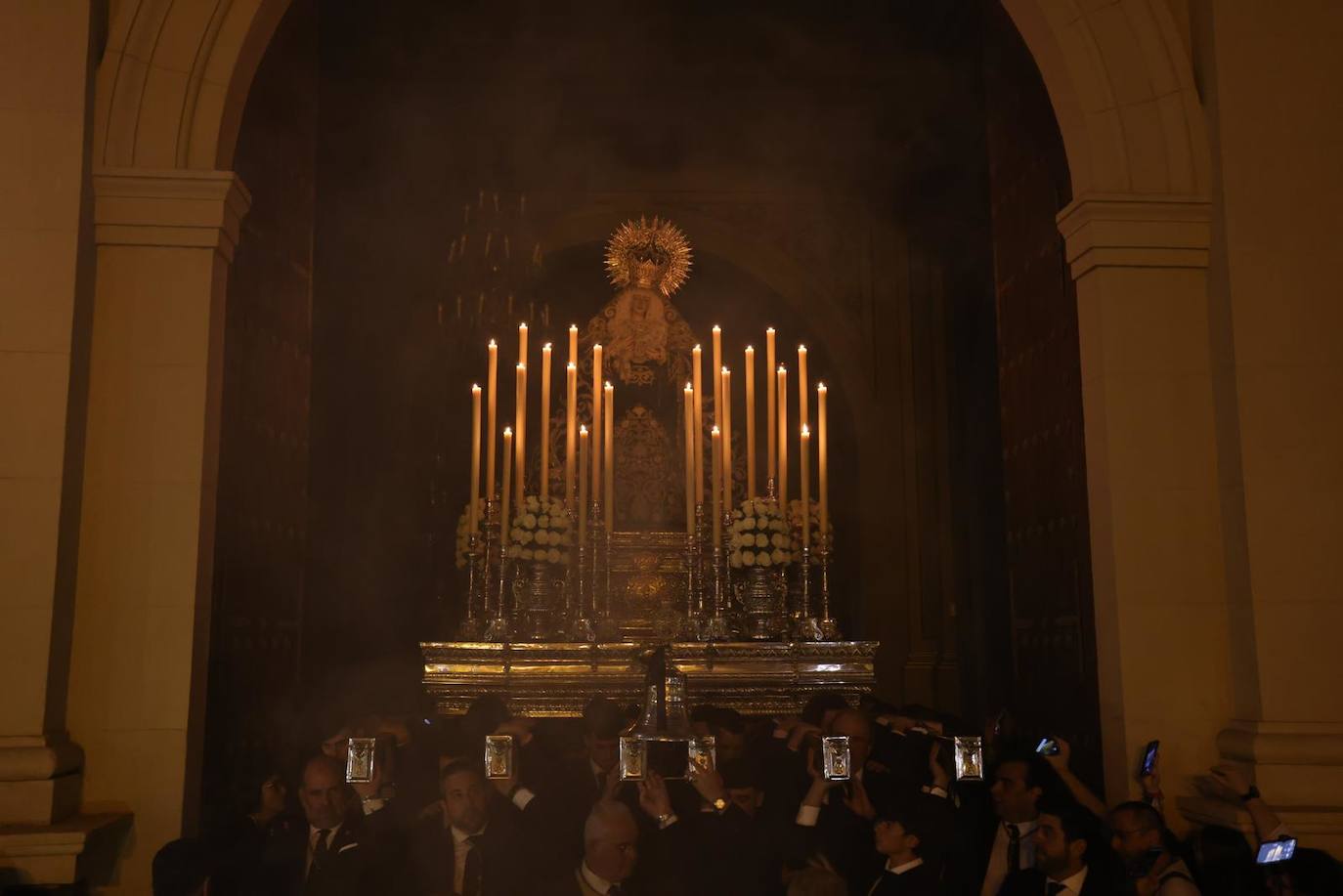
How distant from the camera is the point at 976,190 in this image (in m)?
10.2

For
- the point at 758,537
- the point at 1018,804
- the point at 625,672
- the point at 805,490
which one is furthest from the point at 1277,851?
the point at 805,490

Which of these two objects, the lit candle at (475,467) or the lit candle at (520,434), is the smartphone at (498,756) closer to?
the lit candle at (475,467)

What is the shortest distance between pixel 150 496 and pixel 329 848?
4.55 ft

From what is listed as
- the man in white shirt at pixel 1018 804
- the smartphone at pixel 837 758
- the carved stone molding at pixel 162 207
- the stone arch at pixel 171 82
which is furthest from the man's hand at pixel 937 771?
the stone arch at pixel 171 82

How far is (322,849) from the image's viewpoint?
4832mm

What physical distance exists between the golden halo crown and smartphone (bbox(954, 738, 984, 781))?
19.0 feet

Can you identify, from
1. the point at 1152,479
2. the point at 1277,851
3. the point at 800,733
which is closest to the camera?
the point at 1277,851

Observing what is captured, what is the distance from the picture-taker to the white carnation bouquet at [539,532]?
724cm

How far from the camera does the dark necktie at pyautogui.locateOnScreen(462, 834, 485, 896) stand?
179 inches

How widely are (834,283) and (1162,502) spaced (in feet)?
20.0

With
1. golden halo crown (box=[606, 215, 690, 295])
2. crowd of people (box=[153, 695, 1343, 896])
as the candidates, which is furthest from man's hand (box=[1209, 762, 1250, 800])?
golden halo crown (box=[606, 215, 690, 295])

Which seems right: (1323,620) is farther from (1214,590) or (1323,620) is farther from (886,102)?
(886,102)

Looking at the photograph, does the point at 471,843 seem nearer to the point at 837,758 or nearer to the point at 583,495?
the point at 837,758

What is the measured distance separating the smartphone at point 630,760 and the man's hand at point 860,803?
0.74m
